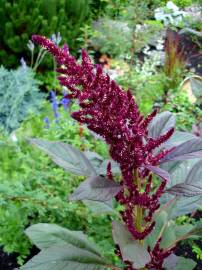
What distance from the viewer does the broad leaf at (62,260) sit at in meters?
1.38

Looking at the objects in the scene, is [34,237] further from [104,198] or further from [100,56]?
[100,56]

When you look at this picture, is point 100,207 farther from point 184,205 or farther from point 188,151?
point 188,151

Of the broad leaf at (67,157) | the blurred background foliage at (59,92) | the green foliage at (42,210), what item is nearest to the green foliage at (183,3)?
the blurred background foliage at (59,92)

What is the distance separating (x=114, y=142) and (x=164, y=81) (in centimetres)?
349

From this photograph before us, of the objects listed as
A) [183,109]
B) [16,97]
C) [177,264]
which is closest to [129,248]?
[177,264]

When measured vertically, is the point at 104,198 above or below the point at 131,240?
above

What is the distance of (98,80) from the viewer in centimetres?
108

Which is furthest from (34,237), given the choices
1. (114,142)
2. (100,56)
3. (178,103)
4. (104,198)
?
(100,56)

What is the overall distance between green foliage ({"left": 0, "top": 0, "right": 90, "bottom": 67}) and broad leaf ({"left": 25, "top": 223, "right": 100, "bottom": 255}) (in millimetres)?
3481

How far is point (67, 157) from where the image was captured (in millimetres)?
1322

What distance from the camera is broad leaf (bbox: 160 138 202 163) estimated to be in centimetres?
118

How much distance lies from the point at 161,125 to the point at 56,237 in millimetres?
456

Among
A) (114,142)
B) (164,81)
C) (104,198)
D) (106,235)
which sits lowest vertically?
(164,81)

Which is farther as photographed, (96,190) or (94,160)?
(94,160)
